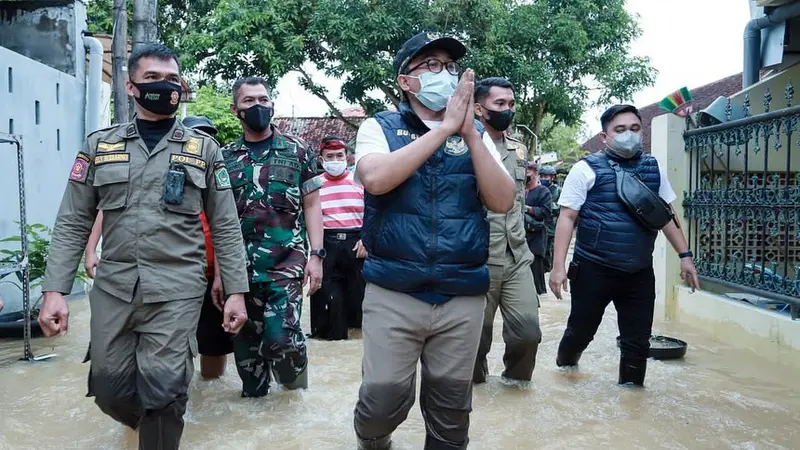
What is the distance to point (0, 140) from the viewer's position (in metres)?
5.94

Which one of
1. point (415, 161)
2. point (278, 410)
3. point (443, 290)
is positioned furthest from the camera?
point (278, 410)

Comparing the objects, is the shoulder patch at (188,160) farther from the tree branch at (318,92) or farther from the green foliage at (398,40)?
the tree branch at (318,92)

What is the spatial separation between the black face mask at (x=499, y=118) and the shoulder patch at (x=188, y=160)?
2.04 m

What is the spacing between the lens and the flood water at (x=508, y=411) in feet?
13.4

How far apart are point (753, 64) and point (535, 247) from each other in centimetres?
367

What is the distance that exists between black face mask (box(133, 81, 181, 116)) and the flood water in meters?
1.83

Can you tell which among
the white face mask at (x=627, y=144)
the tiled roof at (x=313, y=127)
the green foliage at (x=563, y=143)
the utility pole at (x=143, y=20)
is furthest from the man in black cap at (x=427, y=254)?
the green foliage at (x=563, y=143)

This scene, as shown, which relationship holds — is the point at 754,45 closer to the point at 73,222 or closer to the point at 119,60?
the point at 119,60

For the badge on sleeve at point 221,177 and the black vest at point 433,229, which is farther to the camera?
the badge on sleeve at point 221,177

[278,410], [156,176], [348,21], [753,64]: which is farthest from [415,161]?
[348,21]

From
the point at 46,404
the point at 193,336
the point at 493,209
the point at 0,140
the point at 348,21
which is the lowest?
the point at 46,404

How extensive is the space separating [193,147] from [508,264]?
2306 mm

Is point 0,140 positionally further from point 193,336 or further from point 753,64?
point 753,64

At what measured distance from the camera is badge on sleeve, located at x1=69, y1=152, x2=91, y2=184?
3.38m
